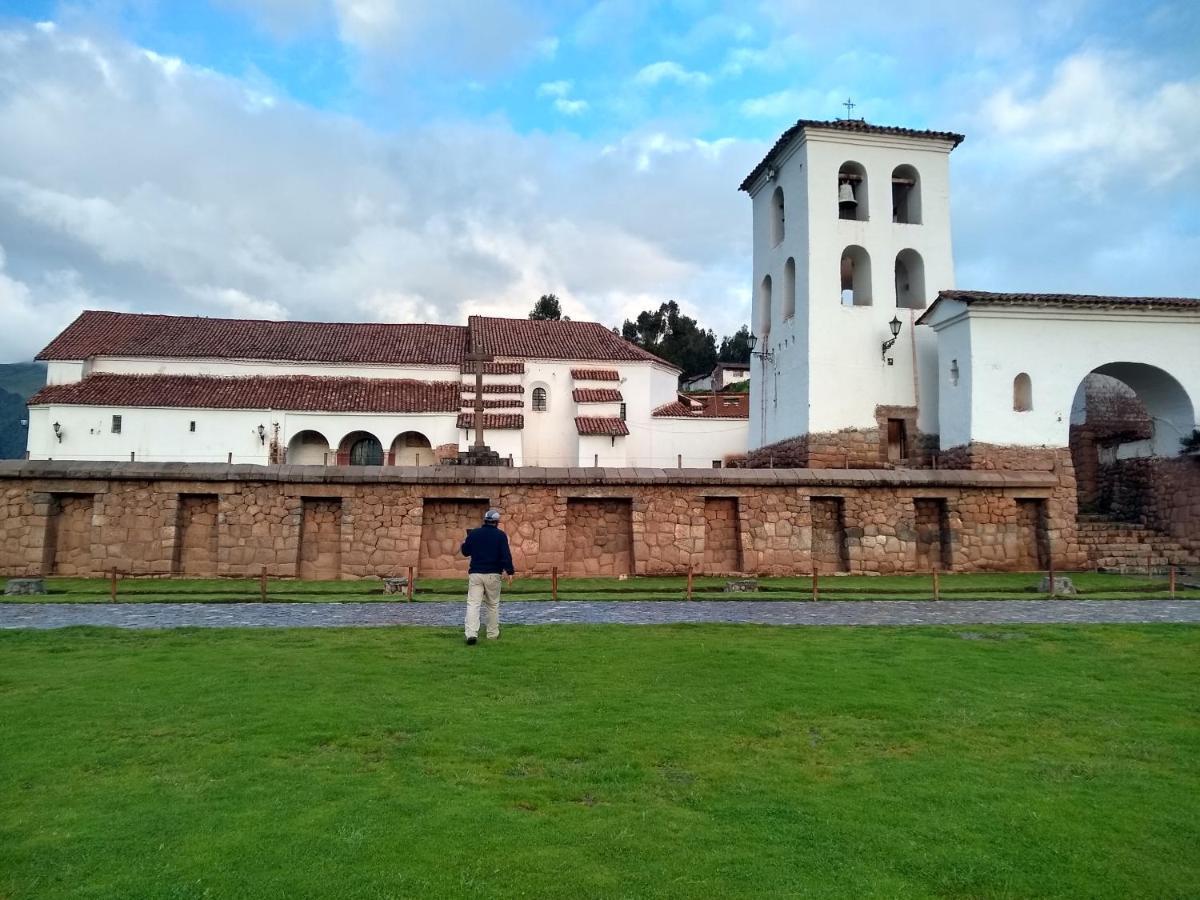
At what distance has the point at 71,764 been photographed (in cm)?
517

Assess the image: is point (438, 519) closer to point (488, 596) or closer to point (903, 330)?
point (488, 596)

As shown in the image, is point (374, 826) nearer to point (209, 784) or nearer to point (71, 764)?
point (209, 784)

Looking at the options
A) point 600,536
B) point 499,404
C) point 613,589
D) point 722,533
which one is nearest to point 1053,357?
point 722,533

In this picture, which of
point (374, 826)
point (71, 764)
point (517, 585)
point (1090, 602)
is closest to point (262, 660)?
point (71, 764)

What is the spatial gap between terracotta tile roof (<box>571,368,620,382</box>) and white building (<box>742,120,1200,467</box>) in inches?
539

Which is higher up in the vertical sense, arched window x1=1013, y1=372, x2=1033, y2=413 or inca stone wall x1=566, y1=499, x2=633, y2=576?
arched window x1=1013, y1=372, x2=1033, y2=413

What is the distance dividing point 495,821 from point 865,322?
2115cm

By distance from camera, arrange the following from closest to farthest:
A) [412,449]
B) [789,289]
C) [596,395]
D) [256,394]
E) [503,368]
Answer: [789,289], [256,394], [412,449], [596,395], [503,368]

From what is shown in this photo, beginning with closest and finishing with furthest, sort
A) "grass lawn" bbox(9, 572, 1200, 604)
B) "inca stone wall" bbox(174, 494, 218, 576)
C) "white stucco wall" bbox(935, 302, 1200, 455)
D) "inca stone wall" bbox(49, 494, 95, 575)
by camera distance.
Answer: "grass lawn" bbox(9, 572, 1200, 604) → "inca stone wall" bbox(49, 494, 95, 575) → "inca stone wall" bbox(174, 494, 218, 576) → "white stucco wall" bbox(935, 302, 1200, 455)

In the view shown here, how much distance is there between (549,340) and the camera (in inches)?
1633

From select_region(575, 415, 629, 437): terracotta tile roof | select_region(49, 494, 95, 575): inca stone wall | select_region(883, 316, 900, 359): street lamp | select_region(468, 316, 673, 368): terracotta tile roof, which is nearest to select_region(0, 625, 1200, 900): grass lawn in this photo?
select_region(49, 494, 95, 575): inca stone wall

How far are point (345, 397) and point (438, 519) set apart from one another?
954 inches

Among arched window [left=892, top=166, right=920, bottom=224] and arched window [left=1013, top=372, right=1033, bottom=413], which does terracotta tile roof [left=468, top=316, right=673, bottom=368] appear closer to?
arched window [left=892, top=166, right=920, bottom=224]

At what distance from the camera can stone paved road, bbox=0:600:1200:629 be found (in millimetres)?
10719
